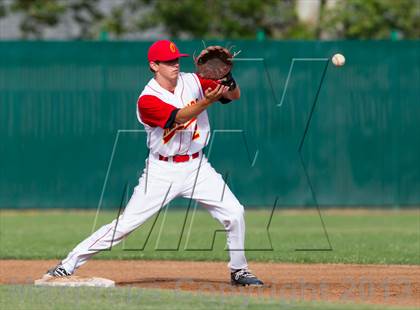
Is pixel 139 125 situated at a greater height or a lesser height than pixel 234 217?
lesser

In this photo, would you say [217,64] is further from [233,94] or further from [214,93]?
[214,93]

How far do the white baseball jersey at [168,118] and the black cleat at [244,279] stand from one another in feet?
3.27

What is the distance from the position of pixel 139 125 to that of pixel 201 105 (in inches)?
318

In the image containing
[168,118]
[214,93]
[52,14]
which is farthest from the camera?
[52,14]

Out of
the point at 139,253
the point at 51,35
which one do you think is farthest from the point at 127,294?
the point at 51,35

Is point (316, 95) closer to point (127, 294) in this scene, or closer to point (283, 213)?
point (283, 213)

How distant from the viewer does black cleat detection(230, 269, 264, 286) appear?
8.30 m

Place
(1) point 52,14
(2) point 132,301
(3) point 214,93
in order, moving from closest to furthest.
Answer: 1. (2) point 132,301
2. (3) point 214,93
3. (1) point 52,14

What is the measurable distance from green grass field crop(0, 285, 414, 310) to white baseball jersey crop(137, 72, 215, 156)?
3.64ft

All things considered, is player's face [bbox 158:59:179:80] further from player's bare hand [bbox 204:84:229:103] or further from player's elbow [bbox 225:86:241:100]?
player's bare hand [bbox 204:84:229:103]

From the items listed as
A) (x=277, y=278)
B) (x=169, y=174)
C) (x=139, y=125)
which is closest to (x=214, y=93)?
(x=169, y=174)

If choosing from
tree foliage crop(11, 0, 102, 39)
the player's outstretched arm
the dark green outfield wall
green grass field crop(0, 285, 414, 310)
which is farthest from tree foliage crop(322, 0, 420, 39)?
green grass field crop(0, 285, 414, 310)

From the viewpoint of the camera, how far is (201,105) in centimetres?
771

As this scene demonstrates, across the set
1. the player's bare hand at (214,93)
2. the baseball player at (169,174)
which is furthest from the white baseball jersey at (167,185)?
the player's bare hand at (214,93)
